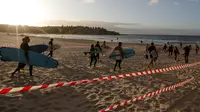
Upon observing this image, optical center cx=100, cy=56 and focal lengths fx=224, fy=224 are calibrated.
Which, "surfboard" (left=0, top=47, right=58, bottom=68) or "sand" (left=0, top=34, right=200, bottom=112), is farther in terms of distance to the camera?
"surfboard" (left=0, top=47, right=58, bottom=68)

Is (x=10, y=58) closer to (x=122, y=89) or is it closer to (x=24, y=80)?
(x=24, y=80)

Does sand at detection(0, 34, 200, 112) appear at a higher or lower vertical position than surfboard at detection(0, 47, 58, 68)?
lower

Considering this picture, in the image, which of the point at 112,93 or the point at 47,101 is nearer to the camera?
the point at 47,101

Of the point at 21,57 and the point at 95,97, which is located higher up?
the point at 21,57

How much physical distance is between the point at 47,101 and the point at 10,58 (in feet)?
19.2

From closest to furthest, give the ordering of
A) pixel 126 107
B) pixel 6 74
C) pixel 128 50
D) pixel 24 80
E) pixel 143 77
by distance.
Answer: pixel 126 107 → pixel 24 80 → pixel 6 74 → pixel 143 77 → pixel 128 50

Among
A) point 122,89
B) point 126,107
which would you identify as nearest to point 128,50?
point 122,89

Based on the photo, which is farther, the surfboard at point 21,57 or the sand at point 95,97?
the surfboard at point 21,57

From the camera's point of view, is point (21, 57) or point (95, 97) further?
point (21, 57)

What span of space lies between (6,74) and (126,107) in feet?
22.1

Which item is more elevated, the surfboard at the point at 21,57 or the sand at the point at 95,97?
the surfboard at the point at 21,57

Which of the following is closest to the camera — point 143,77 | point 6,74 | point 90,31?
point 6,74

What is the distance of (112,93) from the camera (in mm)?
8305

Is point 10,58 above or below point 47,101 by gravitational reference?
above
